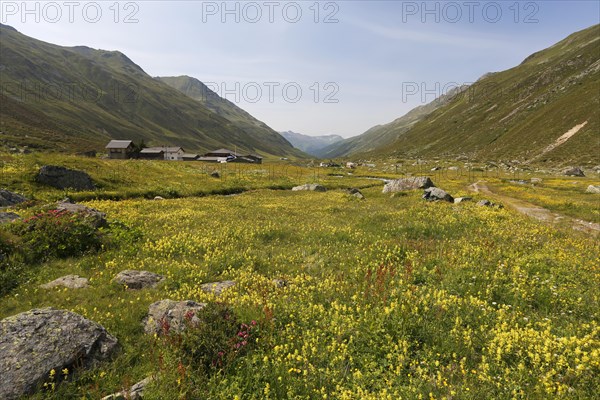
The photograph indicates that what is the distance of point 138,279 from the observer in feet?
34.6

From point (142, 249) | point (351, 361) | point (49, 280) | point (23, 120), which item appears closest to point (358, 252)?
point (351, 361)

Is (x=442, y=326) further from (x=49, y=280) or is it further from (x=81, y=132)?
(x=81, y=132)

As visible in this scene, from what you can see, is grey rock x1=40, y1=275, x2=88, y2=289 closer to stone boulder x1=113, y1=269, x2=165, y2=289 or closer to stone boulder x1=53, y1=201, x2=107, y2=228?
stone boulder x1=113, y1=269, x2=165, y2=289

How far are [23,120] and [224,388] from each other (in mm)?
198910

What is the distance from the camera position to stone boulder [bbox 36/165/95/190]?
27688 mm

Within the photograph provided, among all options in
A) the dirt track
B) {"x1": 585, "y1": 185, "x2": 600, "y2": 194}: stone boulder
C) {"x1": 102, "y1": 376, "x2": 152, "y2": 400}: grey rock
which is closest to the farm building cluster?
{"x1": 585, "y1": 185, "x2": 600, "y2": 194}: stone boulder

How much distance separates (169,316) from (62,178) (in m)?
27.6

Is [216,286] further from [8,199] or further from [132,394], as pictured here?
[8,199]

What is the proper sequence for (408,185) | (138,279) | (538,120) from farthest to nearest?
1. (538,120)
2. (408,185)
3. (138,279)

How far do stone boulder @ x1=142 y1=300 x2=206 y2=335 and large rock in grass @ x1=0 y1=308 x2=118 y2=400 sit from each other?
94 centimetres

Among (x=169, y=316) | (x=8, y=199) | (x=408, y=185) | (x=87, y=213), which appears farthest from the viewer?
(x=408, y=185)

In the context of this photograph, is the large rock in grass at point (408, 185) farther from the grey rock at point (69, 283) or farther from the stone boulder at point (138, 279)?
the grey rock at point (69, 283)

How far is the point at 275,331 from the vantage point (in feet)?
24.4

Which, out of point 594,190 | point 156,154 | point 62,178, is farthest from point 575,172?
point 156,154
